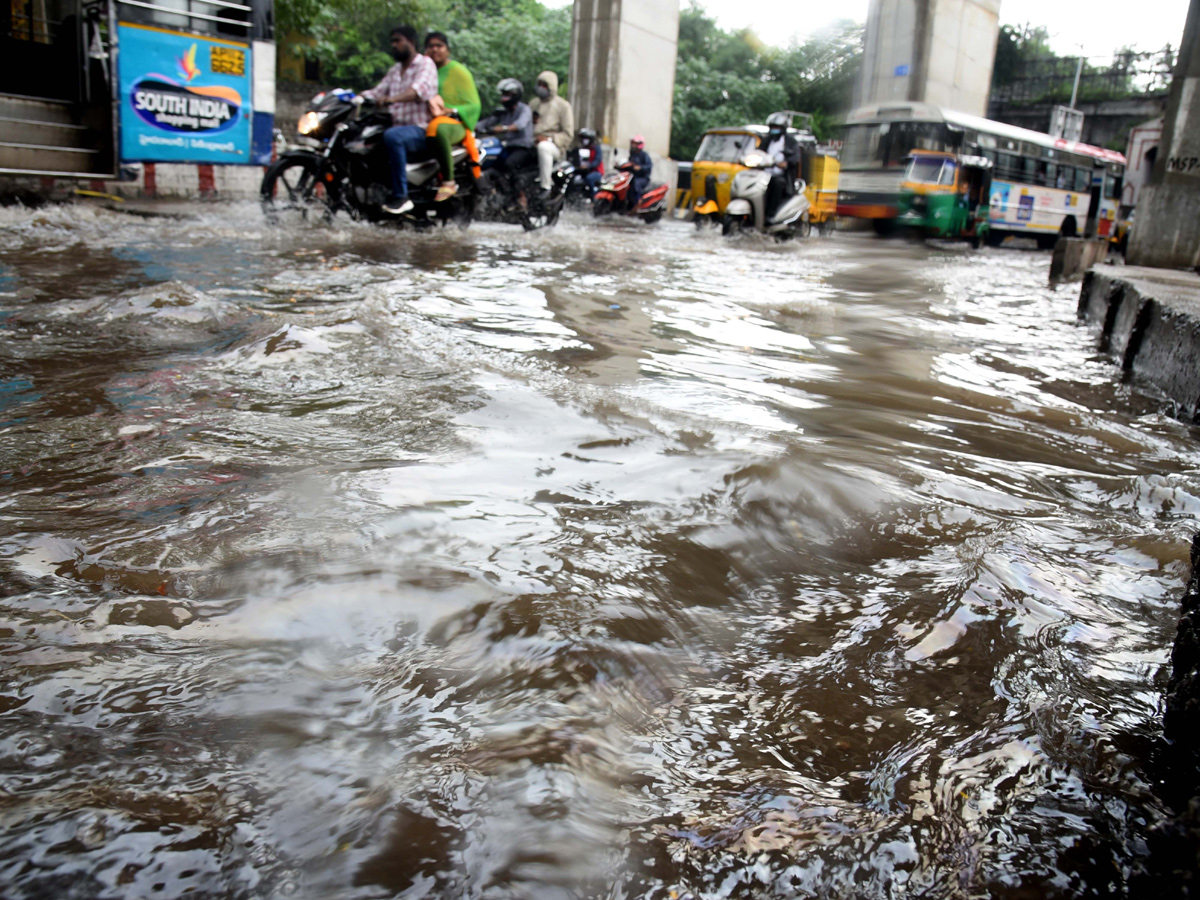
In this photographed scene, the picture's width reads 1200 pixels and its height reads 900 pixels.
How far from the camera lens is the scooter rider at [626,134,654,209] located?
16.5 meters

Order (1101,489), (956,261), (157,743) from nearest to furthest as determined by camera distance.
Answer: (157,743), (1101,489), (956,261)

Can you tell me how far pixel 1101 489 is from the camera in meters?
2.53

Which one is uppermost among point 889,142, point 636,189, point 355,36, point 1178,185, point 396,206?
point 355,36

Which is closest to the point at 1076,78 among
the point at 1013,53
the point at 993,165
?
the point at 1013,53

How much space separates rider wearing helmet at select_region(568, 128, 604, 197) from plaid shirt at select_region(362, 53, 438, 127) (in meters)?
7.30

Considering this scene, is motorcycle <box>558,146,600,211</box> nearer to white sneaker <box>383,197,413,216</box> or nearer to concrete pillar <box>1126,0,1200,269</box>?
white sneaker <box>383,197,413,216</box>

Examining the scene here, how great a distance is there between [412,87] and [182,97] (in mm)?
2777

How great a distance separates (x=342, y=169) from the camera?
26.4 ft

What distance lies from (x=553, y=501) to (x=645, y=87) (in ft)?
65.1

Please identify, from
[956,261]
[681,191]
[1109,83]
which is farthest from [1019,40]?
[956,261]

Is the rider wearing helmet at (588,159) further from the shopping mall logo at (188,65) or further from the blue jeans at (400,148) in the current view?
the blue jeans at (400,148)

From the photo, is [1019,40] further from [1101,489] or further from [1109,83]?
[1101,489]

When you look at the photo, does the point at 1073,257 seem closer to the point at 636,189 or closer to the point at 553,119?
the point at 553,119

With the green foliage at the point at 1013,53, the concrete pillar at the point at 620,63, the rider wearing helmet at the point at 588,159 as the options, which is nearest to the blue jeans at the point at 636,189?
the rider wearing helmet at the point at 588,159
